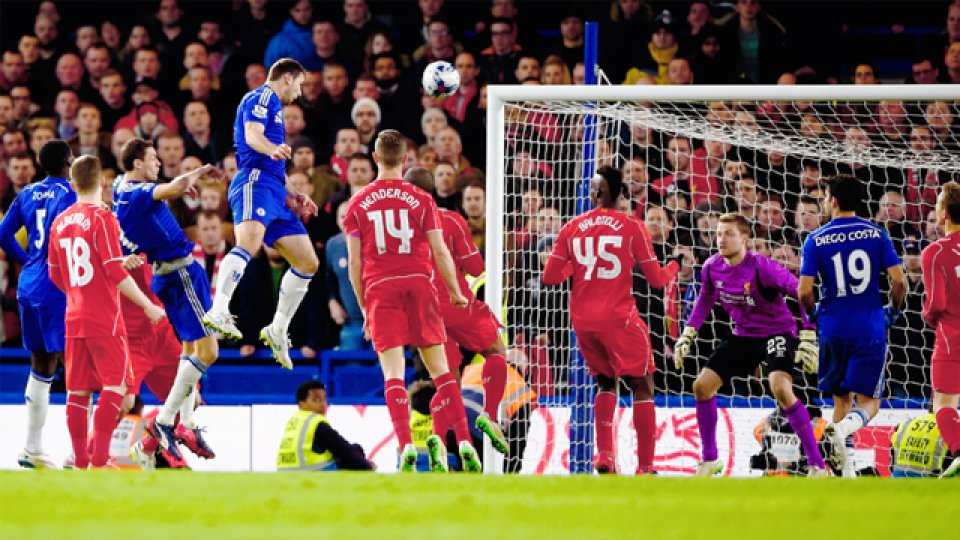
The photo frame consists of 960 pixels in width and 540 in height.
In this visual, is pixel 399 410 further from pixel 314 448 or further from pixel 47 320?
pixel 47 320

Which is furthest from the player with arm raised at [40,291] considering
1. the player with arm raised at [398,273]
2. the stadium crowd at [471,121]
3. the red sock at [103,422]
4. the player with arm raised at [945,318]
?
Result: the player with arm raised at [945,318]

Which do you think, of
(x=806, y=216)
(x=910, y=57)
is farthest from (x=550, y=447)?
(x=910, y=57)

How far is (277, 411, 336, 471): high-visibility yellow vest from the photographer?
356 inches

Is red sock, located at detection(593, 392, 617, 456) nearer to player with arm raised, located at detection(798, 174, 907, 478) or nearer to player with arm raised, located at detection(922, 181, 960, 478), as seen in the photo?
player with arm raised, located at detection(798, 174, 907, 478)

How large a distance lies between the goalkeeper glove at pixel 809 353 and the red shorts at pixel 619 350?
92 cm

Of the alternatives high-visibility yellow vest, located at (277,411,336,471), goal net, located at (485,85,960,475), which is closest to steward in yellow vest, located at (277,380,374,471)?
high-visibility yellow vest, located at (277,411,336,471)

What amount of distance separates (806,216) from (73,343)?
18.3ft

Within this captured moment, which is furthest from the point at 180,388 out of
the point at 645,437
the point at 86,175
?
the point at 645,437

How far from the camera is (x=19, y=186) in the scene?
12547 millimetres

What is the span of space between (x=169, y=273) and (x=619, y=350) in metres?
2.80

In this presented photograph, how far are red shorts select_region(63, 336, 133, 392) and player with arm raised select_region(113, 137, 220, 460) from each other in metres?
0.54

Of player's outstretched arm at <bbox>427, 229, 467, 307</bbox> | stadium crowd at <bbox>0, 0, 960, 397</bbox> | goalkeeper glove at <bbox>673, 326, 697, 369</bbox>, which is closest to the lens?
player's outstretched arm at <bbox>427, 229, 467, 307</bbox>

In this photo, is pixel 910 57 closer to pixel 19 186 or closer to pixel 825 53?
pixel 825 53

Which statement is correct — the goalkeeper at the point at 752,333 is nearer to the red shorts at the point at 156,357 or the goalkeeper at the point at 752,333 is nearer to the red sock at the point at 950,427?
the red sock at the point at 950,427
